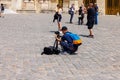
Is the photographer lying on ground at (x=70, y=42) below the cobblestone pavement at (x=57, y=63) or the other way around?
the other way around

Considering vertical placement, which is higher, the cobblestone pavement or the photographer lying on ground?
the photographer lying on ground

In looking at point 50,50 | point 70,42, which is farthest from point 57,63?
point 70,42

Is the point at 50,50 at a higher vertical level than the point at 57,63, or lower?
higher

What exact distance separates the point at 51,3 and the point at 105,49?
113ft

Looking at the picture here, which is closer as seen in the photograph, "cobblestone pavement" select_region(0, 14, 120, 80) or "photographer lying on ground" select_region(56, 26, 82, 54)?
"cobblestone pavement" select_region(0, 14, 120, 80)

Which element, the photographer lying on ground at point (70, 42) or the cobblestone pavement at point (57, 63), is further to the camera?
the photographer lying on ground at point (70, 42)

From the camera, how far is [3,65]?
459 inches

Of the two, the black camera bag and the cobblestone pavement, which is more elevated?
the black camera bag

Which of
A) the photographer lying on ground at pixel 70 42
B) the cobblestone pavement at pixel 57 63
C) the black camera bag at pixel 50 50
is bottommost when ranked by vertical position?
the cobblestone pavement at pixel 57 63

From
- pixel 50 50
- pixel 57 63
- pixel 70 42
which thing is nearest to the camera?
pixel 57 63

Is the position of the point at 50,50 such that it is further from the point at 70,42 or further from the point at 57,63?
the point at 57,63

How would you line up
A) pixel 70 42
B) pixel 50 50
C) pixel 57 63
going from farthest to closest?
pixel 70 42 → pixel 50 50 → pixel 57 63

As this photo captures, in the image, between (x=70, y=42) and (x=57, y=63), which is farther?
(x=70, y=42)

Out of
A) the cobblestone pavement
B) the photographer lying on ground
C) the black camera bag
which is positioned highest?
the photographer lying on ground
